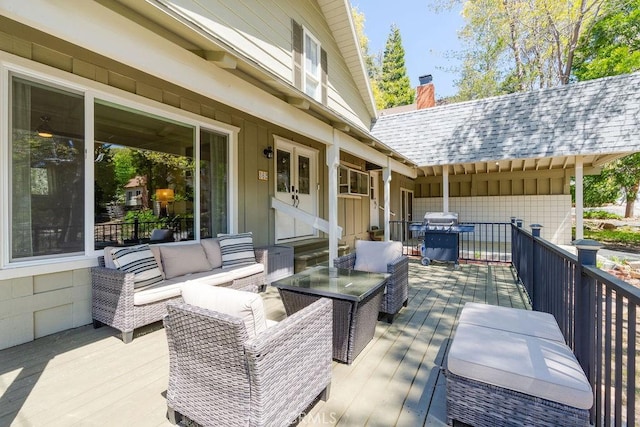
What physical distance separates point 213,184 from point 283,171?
1798mm

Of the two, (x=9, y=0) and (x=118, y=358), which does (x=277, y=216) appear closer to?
(x=118, y=358)

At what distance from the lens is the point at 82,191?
→ 324 centimetres

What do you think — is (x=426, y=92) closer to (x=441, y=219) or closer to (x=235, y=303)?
(x=441, y=219)

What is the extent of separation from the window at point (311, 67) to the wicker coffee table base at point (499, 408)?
255 inches

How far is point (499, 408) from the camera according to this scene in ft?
5.46

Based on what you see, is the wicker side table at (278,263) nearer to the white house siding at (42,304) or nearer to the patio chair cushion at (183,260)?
the patio chair cushion at (183,260)


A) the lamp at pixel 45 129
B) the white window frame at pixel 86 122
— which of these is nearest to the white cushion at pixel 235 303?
the white window frame at pixel 86 122

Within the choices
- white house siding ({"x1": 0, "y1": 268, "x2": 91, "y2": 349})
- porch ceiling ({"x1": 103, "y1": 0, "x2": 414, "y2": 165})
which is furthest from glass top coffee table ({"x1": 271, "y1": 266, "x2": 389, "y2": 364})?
white house siding ({"x1": 0, "y1": 268, "x2": 91, "y2": 349})

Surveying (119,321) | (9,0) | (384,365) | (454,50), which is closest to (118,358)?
(119,321)

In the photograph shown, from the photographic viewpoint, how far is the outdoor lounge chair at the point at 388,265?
338cm

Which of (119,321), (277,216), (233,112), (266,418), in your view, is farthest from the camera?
(277,216)

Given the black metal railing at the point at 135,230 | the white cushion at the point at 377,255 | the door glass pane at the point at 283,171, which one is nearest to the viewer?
the black metal railing at the point at 135,230

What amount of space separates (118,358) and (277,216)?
12.0 feet

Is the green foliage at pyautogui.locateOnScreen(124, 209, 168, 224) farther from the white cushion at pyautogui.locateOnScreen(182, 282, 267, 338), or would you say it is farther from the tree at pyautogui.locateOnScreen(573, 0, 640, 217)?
the tree at pyautogui.locateOnScreen(573, 0, 640, 217)
